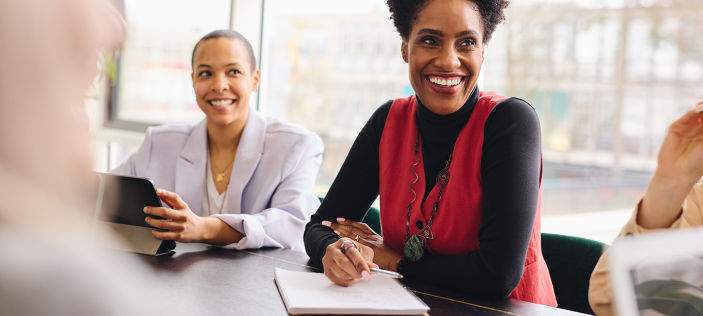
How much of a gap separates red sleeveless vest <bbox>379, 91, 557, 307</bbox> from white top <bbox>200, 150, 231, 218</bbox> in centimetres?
75

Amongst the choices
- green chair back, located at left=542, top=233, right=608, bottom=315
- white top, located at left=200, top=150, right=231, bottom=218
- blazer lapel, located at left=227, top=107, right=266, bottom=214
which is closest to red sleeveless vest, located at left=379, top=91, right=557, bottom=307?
green chair back, located at left=542, top=233, right=608, bottom=315

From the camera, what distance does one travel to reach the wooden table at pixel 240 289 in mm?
1001

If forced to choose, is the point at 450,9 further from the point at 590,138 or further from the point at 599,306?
the point at 590,138

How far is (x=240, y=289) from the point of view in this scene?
3.64ft

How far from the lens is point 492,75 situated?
118 inches

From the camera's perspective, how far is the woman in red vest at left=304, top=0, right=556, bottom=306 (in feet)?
4.04

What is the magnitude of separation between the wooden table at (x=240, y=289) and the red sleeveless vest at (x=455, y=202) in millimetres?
198

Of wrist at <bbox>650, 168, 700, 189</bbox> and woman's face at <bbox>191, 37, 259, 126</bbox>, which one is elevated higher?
woman's face at <bbox>191, 37, 259, 126</bbox>

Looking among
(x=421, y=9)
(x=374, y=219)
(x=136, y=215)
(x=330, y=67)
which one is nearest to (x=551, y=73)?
(x=330, y=67)

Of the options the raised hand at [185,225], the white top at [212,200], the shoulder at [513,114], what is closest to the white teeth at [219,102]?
the white top at [212,200]

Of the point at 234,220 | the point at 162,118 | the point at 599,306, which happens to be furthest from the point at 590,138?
the point at 162,118

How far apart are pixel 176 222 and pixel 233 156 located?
66 centimetres

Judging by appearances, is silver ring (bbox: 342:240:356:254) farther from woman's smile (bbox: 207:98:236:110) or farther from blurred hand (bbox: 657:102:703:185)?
woman's smile (bbox: 207:98:236:110)

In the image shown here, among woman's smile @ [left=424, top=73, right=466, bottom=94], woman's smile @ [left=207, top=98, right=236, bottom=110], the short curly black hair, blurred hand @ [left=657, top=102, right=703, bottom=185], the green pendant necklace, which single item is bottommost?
the green pendant necklace
